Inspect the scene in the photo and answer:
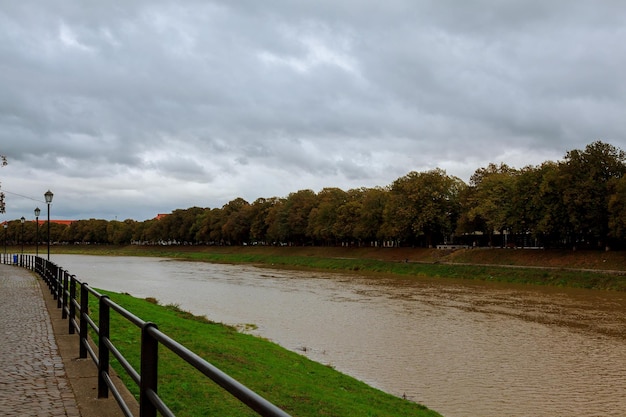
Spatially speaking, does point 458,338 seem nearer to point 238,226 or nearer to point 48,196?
point 48,196

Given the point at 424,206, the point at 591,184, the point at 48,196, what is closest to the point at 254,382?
the point at 48,196

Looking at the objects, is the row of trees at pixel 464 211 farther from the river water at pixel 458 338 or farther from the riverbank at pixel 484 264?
the river water at pixel 458 338

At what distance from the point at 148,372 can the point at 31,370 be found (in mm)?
5124

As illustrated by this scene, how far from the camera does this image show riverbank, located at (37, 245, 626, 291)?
140ft

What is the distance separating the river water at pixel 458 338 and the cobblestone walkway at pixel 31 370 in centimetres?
750

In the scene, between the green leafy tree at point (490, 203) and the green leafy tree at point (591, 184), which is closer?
the green leafy tree at point (591, 184)

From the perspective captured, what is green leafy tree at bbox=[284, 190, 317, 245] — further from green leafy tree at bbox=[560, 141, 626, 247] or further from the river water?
the river water

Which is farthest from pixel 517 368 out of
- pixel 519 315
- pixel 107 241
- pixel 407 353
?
pixel 107 241

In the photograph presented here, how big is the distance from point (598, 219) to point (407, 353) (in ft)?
123

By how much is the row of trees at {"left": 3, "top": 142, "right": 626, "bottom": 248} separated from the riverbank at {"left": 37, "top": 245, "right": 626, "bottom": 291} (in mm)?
2327

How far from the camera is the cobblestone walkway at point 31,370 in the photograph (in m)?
5.78

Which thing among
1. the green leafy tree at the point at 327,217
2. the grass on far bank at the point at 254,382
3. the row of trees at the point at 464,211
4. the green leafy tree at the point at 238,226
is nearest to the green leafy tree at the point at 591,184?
the row of trees at the point at 464,211

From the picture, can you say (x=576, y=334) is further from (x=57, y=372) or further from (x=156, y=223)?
(x=156, y=223)

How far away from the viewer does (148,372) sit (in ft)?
11.3
